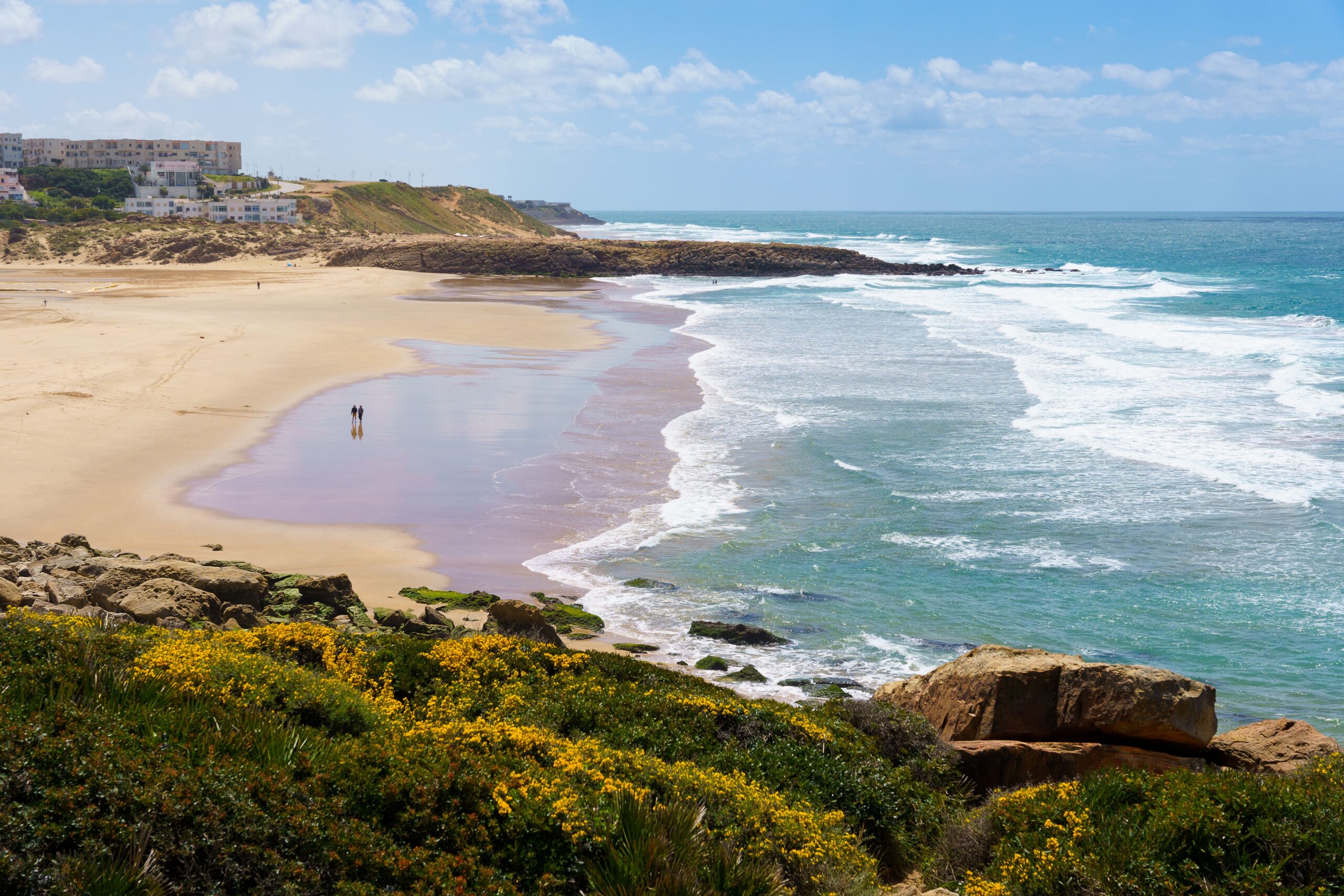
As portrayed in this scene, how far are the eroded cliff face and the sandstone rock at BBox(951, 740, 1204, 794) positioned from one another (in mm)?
77568

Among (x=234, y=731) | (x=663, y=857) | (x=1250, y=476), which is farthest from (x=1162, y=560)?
(x=234, y=731)

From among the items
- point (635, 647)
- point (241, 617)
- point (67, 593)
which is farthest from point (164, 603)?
point (635, 647)

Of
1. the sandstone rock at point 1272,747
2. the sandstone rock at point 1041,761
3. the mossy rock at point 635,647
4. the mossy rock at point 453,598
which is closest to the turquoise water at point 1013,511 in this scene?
the mossy rock at point 635,647

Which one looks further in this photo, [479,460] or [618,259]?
[618,259]

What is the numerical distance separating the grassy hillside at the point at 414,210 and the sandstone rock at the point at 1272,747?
343 feet

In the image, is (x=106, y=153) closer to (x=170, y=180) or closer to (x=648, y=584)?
(x=170, y=180)

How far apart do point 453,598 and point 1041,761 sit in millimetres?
8505

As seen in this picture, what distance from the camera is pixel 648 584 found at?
15.7 metres

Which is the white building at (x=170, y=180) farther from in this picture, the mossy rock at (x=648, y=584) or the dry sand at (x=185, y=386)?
the mossy rock at (x=648, y=584)

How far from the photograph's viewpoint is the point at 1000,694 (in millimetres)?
9305

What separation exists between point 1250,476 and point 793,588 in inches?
463

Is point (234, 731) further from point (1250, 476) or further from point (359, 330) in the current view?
point (359, 330)

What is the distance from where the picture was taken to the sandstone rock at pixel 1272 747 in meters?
8.68

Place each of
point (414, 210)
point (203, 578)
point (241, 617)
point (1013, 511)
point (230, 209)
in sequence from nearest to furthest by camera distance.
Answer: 1. point (241, 617)
2. point (203, 578)
3. point (1013, 511)
4. point (230, 209)
5. point (414, 210)
